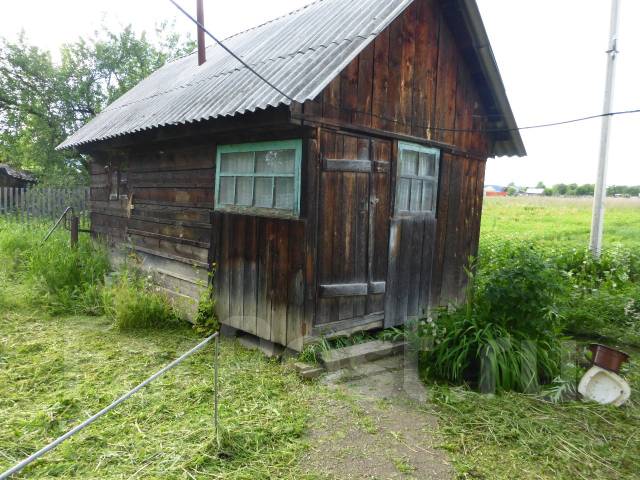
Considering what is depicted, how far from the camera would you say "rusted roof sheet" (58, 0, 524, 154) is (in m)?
4.62

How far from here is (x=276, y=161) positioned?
505 cm

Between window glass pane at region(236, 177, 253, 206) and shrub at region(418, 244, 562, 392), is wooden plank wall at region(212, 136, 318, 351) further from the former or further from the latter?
shrub at region(418, 244, 562, 392)

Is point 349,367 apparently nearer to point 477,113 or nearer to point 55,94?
point 477,113

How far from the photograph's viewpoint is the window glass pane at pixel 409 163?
19.0 ft

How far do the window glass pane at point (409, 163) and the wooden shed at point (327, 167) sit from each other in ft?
0.10

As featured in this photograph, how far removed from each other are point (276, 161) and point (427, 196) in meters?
2.41

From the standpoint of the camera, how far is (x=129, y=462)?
3.00 meters

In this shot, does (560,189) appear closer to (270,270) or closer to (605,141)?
(605,141)

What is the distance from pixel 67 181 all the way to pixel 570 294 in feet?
63.3

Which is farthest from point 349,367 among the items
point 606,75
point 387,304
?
point 606,75

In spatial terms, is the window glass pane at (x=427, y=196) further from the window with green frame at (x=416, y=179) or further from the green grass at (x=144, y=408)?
the green grass at (x=144, y=408)

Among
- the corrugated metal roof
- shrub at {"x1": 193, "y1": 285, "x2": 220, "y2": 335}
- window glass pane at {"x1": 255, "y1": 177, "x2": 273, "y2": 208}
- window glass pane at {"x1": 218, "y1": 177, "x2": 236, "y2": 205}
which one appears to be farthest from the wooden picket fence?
window glass pane at {"x1": 255, "y1": 177, "x2": 273, "y2": 208}

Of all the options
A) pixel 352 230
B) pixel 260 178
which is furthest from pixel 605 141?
pixel 260 178

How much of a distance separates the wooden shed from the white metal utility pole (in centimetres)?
329
